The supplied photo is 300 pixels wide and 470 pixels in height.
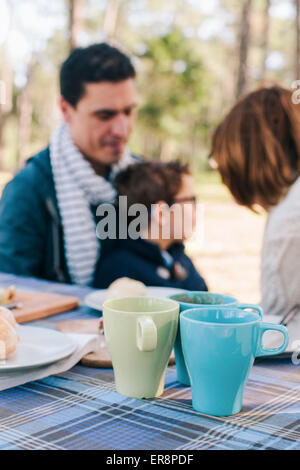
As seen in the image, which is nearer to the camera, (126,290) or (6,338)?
(6,338)

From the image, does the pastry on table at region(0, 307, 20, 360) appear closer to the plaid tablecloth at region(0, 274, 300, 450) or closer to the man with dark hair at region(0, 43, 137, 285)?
the plaid tablecloth at region(0, 274, 300, 450)

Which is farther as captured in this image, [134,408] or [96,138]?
[96,138]

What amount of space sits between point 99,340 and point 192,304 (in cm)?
29

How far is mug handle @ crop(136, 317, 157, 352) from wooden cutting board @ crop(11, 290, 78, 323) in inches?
23.2

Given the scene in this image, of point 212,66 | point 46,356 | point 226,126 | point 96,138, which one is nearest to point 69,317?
point 46,356

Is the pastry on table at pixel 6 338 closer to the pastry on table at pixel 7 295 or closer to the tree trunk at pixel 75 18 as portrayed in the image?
the pastry on table at pixel 7 295

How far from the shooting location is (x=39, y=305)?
1371 mm

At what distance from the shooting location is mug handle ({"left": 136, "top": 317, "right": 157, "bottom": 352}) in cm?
75

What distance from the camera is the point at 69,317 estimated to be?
4.49 feet

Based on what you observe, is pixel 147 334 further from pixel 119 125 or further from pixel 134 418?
pixel 119 125

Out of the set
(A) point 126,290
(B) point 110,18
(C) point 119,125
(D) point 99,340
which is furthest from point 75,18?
(B) point 110,18

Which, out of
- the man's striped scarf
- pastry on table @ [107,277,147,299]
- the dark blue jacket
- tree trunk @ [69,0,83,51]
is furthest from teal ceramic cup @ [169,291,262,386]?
tree trunk @ [69,0,83,51]

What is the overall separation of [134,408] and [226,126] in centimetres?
141

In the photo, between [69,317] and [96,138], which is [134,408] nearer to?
[69,317]
